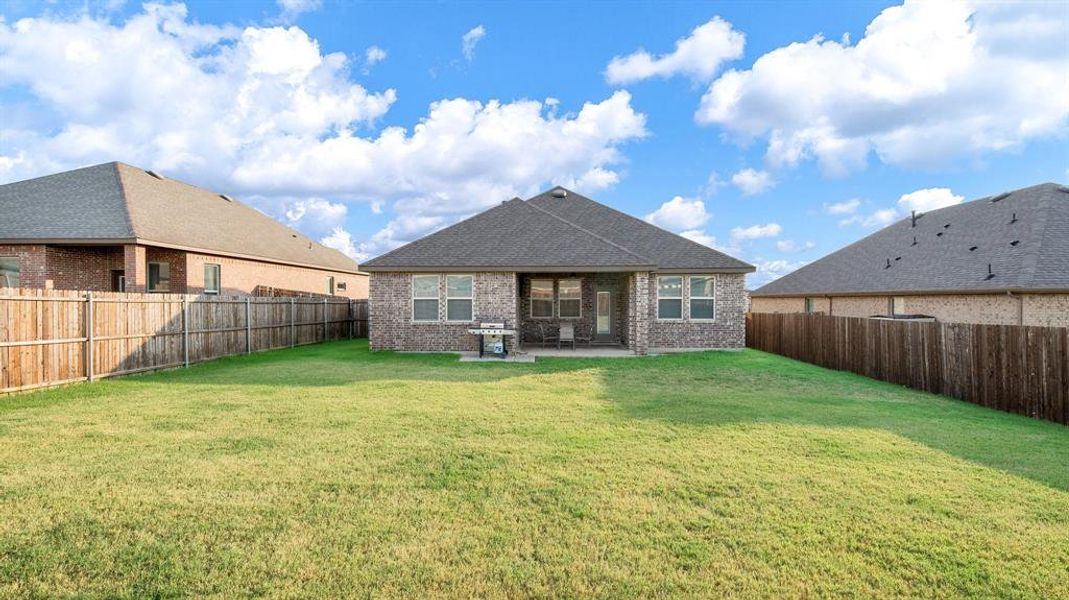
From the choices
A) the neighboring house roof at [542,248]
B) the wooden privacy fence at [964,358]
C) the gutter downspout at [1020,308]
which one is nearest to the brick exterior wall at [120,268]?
the neighboring house roof at [542,248]

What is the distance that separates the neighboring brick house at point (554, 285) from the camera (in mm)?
16812

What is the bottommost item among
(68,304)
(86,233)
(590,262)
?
(68,304)

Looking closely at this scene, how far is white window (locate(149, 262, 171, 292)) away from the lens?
1914cm

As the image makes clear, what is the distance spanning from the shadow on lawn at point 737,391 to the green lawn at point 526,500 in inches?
3.3

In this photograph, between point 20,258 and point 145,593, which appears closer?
point 145,593

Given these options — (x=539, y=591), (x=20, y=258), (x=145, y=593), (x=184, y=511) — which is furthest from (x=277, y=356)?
(x=539, y=591)

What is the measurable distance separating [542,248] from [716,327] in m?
6.80

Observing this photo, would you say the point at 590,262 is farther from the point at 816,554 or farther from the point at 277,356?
the point at 816,554

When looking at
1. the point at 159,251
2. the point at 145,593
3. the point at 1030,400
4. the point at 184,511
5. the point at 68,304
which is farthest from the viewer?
the point at 159,251

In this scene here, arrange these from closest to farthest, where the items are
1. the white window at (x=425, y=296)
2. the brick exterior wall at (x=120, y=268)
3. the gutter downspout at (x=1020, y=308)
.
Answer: the gutter downspout at (x=1020, y=308) → the brick exterior wall at (x=120, y=268) → the white window at (x=425, y=296)

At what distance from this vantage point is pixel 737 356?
53.9ft

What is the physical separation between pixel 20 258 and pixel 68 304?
10.2 m

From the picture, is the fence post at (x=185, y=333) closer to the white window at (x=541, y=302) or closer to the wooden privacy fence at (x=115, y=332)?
the wooden privacy fence at (x=115, y=332)

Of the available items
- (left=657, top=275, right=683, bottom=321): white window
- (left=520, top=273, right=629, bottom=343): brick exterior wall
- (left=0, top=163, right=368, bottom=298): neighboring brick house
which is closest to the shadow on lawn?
(left=657, top=275, right=683, bottom=321): white window
